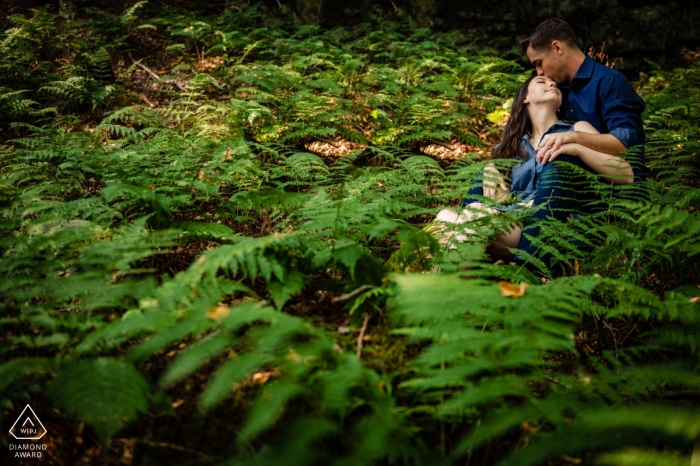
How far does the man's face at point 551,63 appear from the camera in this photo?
3.79m

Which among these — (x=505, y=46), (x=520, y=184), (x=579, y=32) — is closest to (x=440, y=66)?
(x=505, y=46)

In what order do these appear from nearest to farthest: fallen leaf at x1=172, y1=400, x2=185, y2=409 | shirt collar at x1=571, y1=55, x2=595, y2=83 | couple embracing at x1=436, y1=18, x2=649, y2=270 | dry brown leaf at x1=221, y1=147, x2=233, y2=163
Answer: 1. fallen leaf at x1=172, y1=400, x2=185, y2=409
2. couple embracing at x1=436, y1=18, x2=649, y2=270
3. dry brown leaf at x1=221, y1=147, x2=233, y2=163
4. shirt collar at x1=571, y1=55, x2=595, y2=83

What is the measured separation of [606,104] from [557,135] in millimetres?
905

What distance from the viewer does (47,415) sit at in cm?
147

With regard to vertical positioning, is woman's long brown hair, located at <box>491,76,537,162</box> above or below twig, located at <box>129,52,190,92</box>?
below

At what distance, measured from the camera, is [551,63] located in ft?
12.6

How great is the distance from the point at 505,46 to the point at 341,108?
4.25 m

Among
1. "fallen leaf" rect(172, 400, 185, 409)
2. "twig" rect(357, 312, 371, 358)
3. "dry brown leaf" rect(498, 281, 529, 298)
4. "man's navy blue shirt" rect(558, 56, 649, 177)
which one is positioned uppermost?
"man's navy blue shirt" rect(558, 56, 649, 177)

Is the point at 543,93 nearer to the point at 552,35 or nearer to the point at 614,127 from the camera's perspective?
the point at 614,127

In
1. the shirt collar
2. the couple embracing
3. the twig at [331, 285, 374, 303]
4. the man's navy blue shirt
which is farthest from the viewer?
the shirt collar

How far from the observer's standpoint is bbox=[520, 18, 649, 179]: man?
10.1ft

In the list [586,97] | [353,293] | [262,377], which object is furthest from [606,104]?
[262,377]

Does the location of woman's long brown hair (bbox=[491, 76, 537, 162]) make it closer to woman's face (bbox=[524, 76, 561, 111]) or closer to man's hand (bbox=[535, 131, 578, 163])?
woman's face (bbox=[524, 76, 561, 111])
